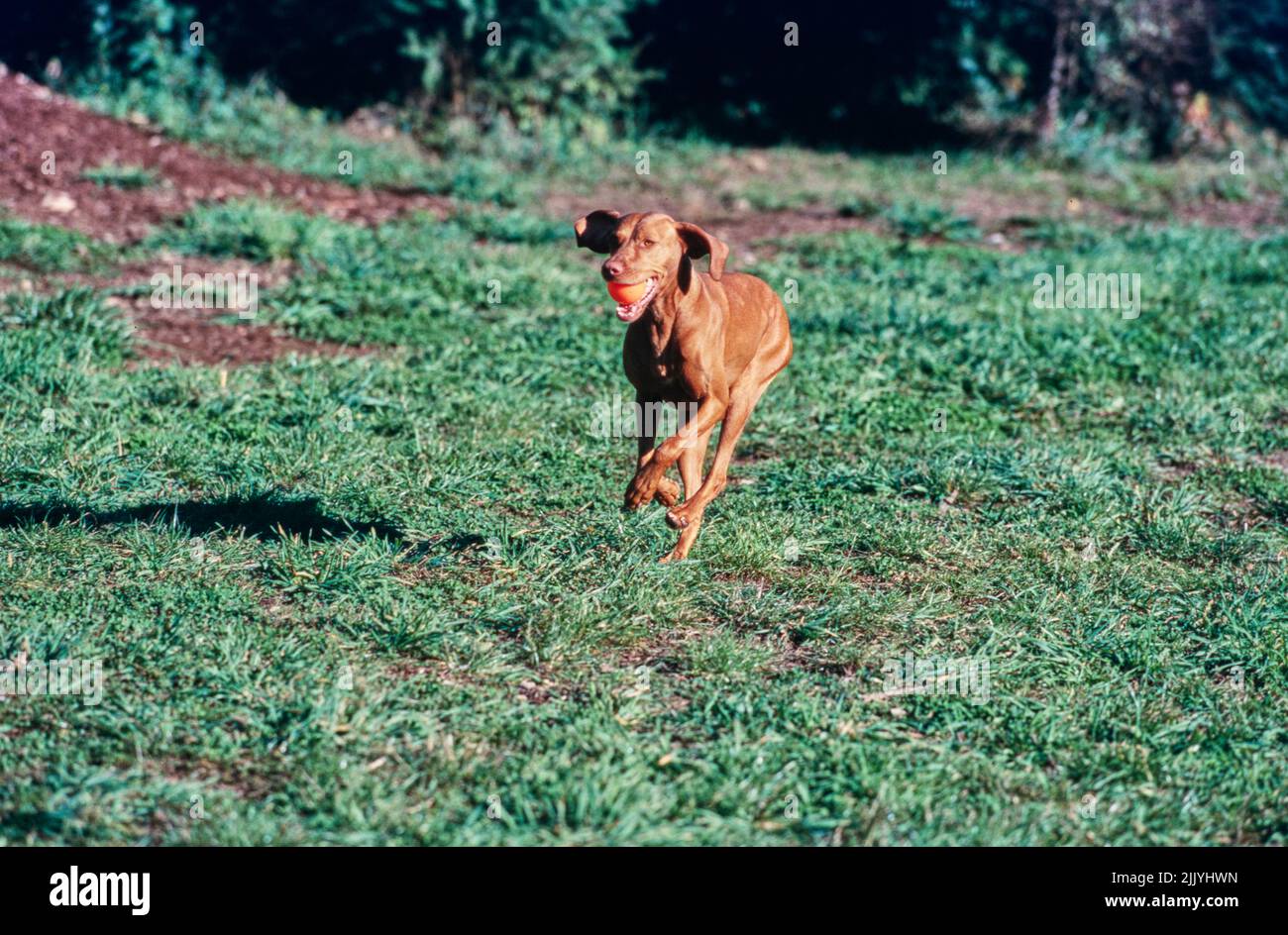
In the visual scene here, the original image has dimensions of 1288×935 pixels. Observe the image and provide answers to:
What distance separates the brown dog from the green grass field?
0.40 meters

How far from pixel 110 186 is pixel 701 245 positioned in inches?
290

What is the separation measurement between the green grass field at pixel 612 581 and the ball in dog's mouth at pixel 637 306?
99 centimetres

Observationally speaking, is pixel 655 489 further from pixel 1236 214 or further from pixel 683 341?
pixel 1236 214

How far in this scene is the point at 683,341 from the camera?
15.4ft

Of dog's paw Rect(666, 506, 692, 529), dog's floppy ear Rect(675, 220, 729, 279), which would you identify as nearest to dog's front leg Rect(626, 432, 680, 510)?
dog's paw Rect(666, 506, 692, 529)

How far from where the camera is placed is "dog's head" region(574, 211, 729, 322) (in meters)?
4.43

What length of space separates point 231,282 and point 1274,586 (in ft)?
20.7

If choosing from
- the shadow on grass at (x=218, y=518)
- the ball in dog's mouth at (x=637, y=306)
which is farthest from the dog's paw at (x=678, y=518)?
the shadow on grass at (x=218, y=518)

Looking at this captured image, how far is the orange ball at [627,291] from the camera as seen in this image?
14.5 feet

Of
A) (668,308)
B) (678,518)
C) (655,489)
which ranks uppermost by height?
(668,308)

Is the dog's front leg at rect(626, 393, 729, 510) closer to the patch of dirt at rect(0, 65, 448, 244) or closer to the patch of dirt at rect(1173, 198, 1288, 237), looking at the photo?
the patch of dirt at rect(0, 65, 448, 244)

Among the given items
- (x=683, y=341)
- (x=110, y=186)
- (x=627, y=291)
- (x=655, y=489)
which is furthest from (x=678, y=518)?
(x=110, y=186)

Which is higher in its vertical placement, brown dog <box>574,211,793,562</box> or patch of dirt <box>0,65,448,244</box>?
patch of dirt <box>0,65,448,244</box>
